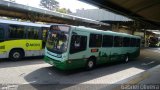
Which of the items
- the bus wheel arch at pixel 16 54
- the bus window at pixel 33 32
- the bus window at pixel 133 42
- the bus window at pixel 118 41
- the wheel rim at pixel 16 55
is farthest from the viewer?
the bus window at pixel 133 42

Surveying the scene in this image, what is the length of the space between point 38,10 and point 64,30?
8.60 meters

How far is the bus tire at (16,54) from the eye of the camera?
13039 mm

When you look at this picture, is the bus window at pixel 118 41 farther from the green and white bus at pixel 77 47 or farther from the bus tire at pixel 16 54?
the bus tire at pixel 16 54

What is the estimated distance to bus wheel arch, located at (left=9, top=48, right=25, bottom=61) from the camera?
13.0 metres

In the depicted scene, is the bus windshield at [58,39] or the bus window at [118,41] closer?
the bus windshield at [58,39]

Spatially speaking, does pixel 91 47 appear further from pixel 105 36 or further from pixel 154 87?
pixel 154 87

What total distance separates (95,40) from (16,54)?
5.68 metres

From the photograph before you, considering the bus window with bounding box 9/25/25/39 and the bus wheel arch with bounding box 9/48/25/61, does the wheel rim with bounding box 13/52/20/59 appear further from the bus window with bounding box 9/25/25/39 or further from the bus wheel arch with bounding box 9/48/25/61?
the bus window with bounding box 9/25/25/39

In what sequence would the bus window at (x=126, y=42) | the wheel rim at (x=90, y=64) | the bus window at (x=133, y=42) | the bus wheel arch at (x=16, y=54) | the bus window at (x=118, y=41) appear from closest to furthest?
1. the wheel rim at (x=90, y=64)
2. the bus wheel arch at (x=16, y=54)
3. the bus window at (x=118, y=41)
4. the bus window at (x=126, y=42)
5. the bus window at (x=133, y=42)

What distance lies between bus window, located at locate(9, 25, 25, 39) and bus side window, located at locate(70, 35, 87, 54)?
16.1ft

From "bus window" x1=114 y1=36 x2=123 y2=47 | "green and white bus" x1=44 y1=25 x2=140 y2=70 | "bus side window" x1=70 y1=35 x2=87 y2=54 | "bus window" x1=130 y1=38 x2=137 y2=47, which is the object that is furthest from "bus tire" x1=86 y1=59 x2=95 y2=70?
"bus window" x1=130 y1=38 x2=137 y2=47

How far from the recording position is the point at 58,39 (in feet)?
34.7

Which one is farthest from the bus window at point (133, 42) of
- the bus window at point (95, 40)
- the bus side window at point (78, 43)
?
the bus side window at point (78, 43)

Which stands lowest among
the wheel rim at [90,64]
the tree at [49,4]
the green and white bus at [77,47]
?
the wheel rim at [90,64]
